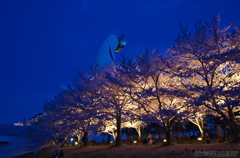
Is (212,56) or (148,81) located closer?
(212,56)

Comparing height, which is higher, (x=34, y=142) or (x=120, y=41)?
(x=120, y=41)

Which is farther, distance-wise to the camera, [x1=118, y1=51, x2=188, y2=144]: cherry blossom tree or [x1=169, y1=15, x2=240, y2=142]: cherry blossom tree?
[x1=118, y1=51, x2=188, y2=144]: cherry blossom tree

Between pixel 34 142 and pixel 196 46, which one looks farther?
pixel 34 142

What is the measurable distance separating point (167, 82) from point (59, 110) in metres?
10.9

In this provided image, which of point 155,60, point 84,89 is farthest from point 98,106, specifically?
point 155,60

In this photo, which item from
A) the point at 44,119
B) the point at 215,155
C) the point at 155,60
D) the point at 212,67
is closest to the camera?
the point at 215,155

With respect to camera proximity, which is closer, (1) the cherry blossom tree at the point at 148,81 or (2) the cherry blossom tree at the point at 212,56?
(2) the cherry blossom tree at the point at 212,56

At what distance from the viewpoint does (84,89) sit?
19.6m

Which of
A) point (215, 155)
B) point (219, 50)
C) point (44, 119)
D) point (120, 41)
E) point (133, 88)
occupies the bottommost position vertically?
point (215, 155)

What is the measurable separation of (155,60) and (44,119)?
1579 centimetres

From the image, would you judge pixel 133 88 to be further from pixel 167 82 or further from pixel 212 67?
pixel 212 67

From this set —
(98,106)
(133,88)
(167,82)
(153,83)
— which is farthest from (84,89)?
(167,82)

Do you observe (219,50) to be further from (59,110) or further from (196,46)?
(59,110)

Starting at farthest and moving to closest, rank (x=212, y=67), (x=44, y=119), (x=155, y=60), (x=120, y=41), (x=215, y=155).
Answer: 1. (x=120, y=41)
2. (x=44, y=119)
3. (x=155, y=60)
4. (x=212, y=67)
5. (x=215, y=155)
